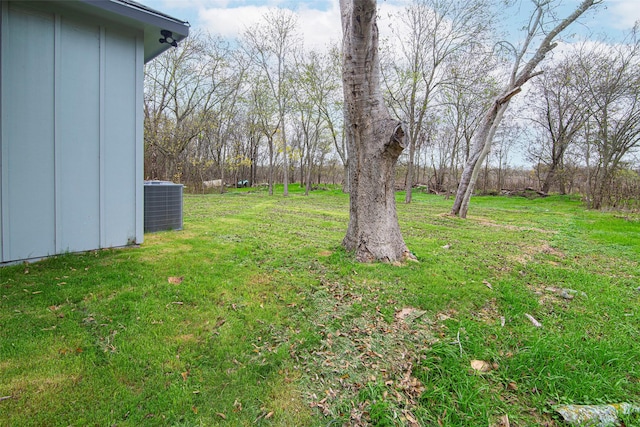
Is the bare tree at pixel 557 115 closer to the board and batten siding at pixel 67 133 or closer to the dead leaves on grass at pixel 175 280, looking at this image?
the board and batten siding at pixel 67 133

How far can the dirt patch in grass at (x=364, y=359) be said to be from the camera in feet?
5.45

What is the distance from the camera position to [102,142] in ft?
12.6

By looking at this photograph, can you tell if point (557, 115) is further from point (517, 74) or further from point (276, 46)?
point (276, 46)

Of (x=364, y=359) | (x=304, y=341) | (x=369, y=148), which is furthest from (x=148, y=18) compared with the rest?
(x=364, y=359)

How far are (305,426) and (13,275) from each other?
11.3ft

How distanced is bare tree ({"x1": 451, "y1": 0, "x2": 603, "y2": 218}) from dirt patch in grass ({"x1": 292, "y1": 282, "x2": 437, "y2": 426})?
6.95 meters

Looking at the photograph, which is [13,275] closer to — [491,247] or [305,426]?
[305,426]

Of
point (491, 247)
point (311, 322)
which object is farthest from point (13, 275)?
point (491, 247)

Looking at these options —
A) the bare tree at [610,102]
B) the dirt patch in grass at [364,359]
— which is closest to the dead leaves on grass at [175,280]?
the dirt patch in grass at [364,359]

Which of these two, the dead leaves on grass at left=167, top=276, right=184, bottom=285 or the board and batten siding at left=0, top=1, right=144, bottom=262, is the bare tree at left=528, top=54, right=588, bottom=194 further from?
the dead leaves on grass at left=167, top=276, right=184, bottom=285

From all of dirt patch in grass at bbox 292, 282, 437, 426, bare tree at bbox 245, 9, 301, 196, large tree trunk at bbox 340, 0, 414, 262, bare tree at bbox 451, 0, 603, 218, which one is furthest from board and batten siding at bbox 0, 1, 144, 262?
bare tree at bbox 245, 9, 301, 196

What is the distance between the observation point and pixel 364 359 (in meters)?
2.04

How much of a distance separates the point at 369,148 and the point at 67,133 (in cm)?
386

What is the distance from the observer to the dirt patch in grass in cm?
166
